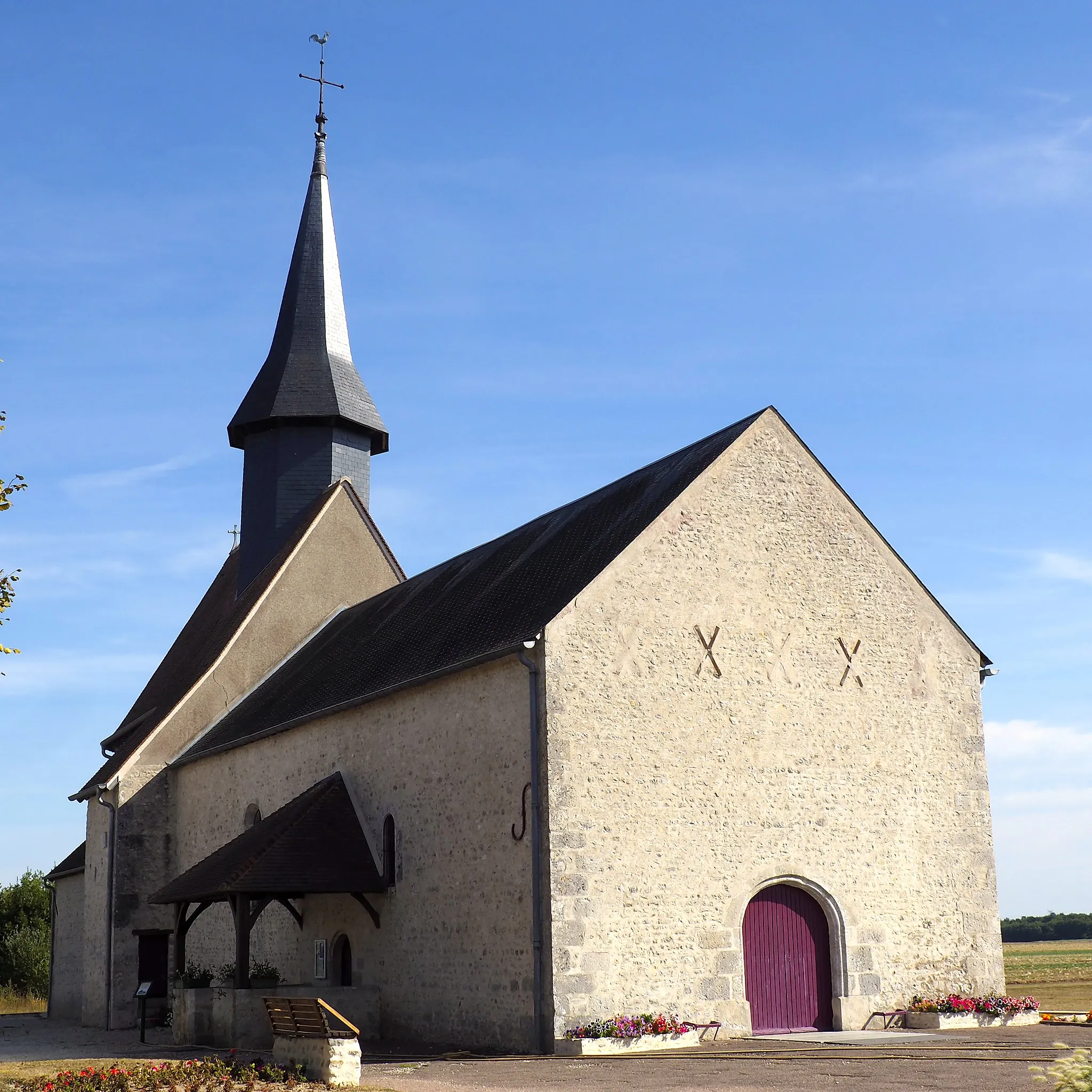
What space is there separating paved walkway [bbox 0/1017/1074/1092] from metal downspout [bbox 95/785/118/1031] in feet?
18.8

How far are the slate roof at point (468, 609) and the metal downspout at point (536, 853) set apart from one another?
384 millimetres

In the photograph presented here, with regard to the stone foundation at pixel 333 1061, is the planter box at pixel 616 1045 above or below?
below

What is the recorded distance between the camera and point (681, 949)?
13320 mm

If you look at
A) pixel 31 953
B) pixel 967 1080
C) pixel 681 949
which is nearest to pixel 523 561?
pixel 681 949

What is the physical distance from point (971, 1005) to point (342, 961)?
26.2 feet

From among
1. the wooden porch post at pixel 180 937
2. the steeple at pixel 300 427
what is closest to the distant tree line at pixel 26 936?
the steeple at pixel 300 427

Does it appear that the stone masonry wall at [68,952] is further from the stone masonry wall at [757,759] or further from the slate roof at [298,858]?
the stone masonry wall at [757,759]

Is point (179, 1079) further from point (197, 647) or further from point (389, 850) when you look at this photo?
point (197, 647)

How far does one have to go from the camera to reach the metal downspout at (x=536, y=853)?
12.6 m

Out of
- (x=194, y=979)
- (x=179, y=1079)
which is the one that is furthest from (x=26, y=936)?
(x=179, y=1079)

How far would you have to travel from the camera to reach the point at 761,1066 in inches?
430

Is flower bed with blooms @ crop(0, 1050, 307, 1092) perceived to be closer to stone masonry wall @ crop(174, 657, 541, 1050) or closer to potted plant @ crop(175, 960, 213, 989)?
stone masonry wall @ crop(174, 657, 541, 1050)

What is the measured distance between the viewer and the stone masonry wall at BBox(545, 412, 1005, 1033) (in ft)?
43.3

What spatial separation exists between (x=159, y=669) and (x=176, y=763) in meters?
6.79
